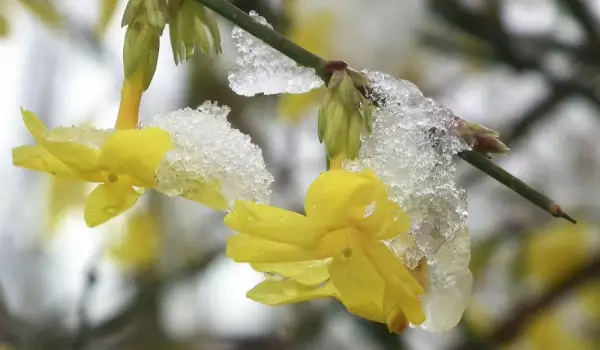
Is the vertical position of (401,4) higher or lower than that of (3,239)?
higher

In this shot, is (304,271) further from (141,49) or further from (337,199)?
(141,49)

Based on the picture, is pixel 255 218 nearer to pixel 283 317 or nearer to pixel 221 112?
pixel 221 112

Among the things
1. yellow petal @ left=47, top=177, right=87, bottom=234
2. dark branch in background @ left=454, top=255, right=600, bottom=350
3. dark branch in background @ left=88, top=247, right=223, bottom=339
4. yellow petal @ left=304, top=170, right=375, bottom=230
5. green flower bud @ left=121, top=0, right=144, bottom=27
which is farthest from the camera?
yellow petal @ left=47, top=177, right=87, bottom=234

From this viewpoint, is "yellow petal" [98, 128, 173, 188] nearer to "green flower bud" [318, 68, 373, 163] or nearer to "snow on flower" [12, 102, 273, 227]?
"snow on flower" [12, 102, 273, 227]

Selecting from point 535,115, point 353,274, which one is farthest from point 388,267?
point 535,115

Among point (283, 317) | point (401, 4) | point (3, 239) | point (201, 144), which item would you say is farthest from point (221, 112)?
point (3, 239)

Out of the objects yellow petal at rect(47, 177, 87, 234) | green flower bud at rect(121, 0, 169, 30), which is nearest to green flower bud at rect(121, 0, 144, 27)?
green flower bud at rect(121, 0, 169, 30)
